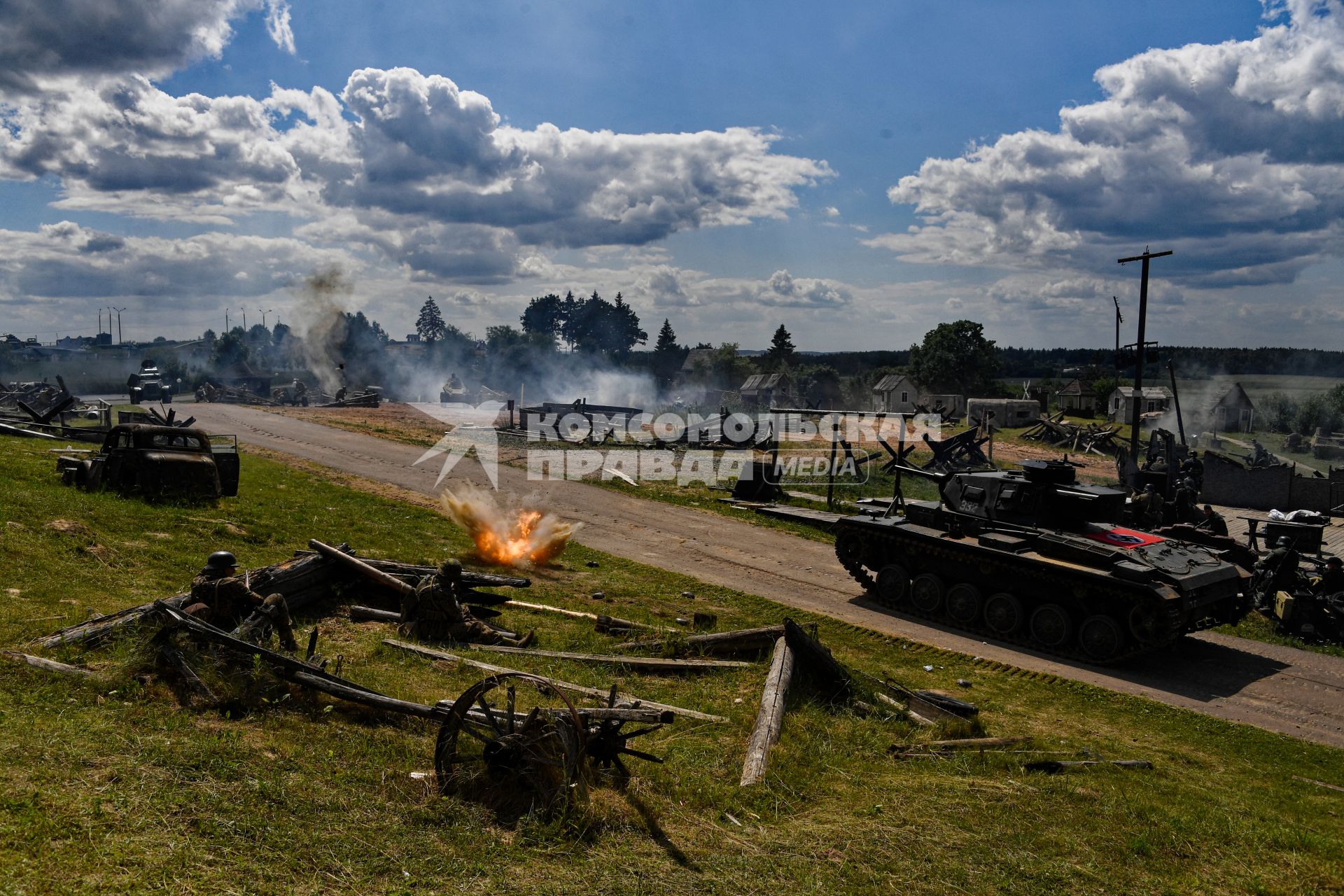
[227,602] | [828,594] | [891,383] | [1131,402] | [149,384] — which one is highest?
[891,383]

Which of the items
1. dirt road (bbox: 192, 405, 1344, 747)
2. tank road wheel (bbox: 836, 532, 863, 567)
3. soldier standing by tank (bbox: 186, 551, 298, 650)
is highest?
soldier standing by tank (bbox: 186, 551, 298, 650)

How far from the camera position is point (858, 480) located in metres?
30.7

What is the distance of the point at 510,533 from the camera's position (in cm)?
1812

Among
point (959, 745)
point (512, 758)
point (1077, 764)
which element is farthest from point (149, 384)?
point (1077, 764)

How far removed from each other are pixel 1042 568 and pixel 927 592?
2.56 metres

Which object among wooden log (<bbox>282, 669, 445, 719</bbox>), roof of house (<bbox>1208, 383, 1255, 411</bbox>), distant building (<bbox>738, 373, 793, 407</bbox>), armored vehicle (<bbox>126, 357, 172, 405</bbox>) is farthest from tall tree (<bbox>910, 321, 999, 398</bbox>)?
wooden log (<bbox>282, 669, 445, 719</bbox>)

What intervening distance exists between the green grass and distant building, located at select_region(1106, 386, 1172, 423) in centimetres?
5276

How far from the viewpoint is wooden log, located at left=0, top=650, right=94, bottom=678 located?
8.00 m

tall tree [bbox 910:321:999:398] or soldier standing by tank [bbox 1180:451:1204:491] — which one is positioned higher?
tall tree [bbox 910:321:999:398]

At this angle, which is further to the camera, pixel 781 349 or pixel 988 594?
pixel 781 349

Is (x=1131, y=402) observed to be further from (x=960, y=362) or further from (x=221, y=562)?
(x=221, y=562)

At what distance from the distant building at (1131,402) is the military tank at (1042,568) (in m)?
45.5

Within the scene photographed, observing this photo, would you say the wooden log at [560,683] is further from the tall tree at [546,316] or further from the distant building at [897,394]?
the tall tree at [546,316]

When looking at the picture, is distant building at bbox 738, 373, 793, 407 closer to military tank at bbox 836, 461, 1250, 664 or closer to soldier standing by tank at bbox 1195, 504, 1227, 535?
soldier standing by tank at bbox 1195, 504, 1227, 535
